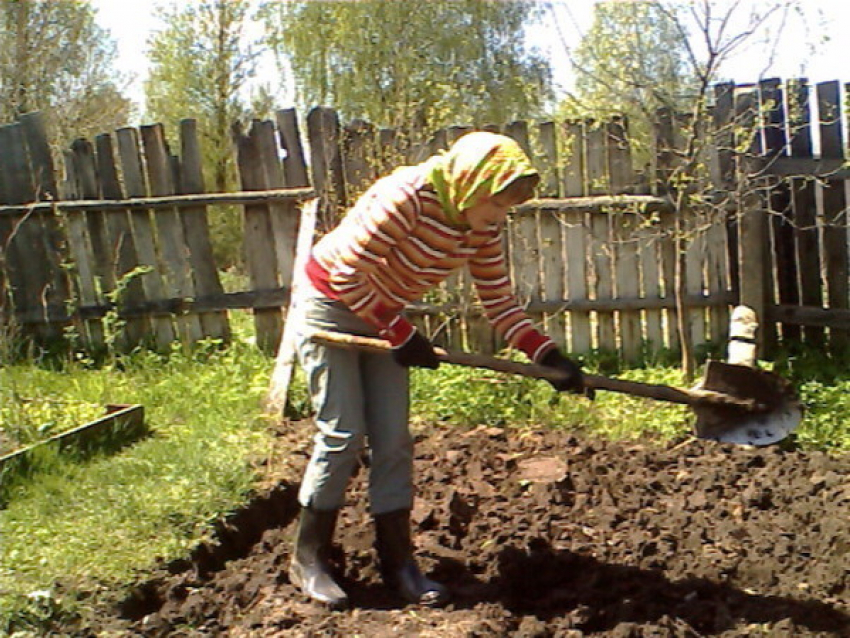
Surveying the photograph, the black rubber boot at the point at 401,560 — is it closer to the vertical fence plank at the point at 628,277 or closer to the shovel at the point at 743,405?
the shovel at the point at 743,405

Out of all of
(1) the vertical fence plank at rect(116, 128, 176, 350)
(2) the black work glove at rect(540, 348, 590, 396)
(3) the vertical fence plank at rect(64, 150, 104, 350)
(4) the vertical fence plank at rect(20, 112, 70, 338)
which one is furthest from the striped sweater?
(4) the vertical fence plank at rect(20, 112, 70, 338)

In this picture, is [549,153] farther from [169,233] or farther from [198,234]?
[169,233]

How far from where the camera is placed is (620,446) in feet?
16.6

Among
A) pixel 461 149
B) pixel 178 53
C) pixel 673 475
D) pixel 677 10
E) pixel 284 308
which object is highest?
pixel 178 53

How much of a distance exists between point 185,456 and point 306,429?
876 mm

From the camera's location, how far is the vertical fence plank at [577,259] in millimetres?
6566

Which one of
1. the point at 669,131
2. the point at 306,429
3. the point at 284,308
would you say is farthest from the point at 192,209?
the point at 669,131

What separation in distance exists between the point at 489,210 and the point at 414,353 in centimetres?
54

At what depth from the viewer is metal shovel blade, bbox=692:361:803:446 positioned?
3.50 metres

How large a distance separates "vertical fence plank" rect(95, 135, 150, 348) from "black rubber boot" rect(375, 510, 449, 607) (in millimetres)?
4325

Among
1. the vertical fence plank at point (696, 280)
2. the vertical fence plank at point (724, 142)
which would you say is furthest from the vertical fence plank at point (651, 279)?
the vertical fence plank at point (724, 142)

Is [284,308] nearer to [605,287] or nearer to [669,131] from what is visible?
[605,287]

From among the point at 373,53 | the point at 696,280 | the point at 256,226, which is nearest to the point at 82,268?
the point at 256,226

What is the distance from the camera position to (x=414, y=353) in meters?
3.10
